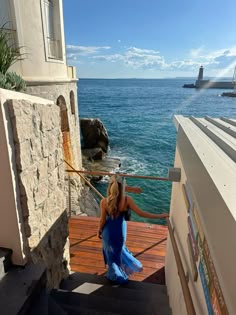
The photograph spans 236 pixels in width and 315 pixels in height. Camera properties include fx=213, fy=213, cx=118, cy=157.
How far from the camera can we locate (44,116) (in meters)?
2.20

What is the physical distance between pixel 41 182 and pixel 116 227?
3.57 ft

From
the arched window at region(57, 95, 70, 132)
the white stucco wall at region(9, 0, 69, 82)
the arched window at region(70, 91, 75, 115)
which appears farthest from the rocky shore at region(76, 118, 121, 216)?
the white stucco wall at region(9, 0, 69, 82)

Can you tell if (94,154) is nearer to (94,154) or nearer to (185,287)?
(94,154)

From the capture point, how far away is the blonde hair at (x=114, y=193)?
97.3 inches

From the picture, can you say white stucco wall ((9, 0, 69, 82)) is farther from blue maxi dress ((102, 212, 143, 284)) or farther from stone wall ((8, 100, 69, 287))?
blue maxi dress ((102, 212, 143, 284))

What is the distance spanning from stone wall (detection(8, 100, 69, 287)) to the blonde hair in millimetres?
682

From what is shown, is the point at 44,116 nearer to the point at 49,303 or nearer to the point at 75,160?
the point at 49,303

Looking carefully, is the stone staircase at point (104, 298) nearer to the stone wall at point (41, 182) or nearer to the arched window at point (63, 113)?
the stone wall at point (41, 182)

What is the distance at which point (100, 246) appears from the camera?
392cm

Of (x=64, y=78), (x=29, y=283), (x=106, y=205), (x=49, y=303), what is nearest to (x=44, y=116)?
(x=106, y=205)

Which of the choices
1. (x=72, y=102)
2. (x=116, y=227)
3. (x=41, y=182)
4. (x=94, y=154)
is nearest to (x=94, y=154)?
(x=94, y=154)

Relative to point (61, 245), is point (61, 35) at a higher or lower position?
higher

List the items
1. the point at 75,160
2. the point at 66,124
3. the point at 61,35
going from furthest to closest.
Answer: the point at 75,160, the point at 66,124, the point at 61,35

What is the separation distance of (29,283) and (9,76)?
7.63 feet
